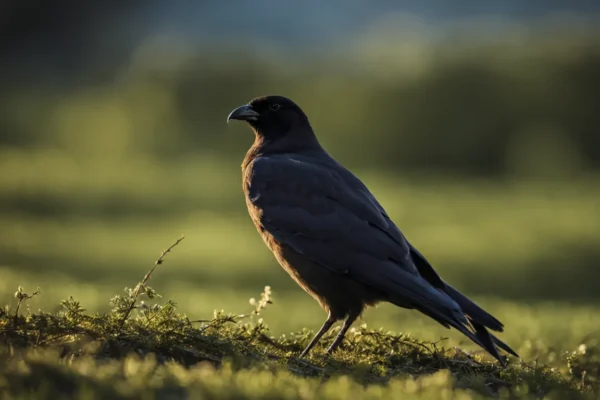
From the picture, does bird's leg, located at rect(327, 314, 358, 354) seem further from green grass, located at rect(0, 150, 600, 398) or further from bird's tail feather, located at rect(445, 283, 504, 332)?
bird's tail feather, located at rect(445, 283, 504, 332)

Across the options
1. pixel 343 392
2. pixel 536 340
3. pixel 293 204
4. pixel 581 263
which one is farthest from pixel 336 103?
→ pixel 343 392

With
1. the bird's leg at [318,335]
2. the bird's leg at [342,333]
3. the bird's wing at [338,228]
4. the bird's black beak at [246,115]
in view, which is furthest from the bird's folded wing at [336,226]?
the bird's black beak at [246,115]

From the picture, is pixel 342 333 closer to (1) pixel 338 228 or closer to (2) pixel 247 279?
(1) pixel 338 228

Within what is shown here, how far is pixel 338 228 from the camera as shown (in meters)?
6.45

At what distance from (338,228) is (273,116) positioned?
1542mm

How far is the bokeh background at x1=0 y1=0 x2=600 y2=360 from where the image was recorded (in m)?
13.1

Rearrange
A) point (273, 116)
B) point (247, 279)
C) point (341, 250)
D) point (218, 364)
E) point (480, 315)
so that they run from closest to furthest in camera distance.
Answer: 1. point (218, 364)
2. point (480, 315)
3. point (341, 250)
4. point (273, 116)
5. point (247, 279)

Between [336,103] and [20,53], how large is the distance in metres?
30.9

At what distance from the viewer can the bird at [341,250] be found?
6145 mm

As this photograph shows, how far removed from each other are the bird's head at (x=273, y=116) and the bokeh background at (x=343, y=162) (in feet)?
7.44

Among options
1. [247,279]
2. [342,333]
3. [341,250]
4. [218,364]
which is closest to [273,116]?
[341,250]

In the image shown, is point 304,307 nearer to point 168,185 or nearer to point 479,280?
point 479,280

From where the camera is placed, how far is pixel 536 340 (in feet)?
27.8

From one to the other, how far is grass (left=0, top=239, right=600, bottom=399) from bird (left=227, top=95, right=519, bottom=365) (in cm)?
25
